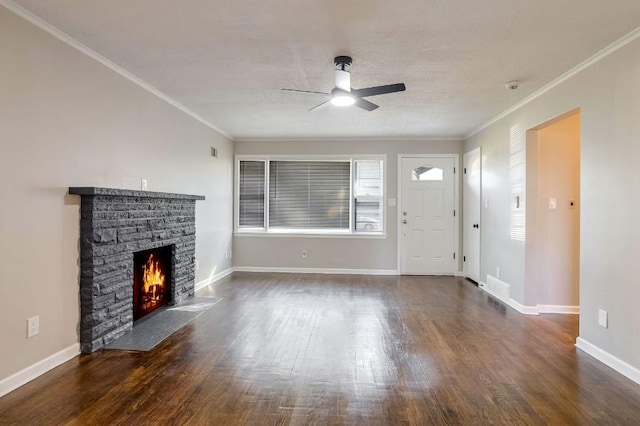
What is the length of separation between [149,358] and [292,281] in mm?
2999

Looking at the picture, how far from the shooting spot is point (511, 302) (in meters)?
4.29

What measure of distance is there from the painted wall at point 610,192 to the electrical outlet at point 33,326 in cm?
410

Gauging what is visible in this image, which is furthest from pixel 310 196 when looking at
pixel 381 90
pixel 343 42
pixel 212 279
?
pixel 343 42

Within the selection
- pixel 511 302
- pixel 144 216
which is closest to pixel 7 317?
pixel 144 216

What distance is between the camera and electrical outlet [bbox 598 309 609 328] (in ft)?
9.01

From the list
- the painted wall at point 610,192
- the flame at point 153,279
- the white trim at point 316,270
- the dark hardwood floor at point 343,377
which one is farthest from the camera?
the white trim at point 316,270

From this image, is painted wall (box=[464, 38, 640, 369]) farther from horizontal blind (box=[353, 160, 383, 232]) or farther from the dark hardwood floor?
horizontal blind (box=[353, 160, 383, 232])

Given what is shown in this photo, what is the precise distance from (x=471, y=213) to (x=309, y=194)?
2.74 metres

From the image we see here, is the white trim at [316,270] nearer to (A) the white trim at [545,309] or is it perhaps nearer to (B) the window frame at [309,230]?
(B) the window frame at [309,230]

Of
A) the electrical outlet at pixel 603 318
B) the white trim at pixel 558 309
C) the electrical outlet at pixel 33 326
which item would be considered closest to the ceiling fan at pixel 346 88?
the electrical outlet at pixel 603 318

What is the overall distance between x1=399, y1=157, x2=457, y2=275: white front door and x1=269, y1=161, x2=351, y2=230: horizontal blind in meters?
1.04

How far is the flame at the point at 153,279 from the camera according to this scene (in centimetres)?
377

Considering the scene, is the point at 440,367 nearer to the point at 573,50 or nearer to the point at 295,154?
the point at 573,50

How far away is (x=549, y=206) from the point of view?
4023 mm
